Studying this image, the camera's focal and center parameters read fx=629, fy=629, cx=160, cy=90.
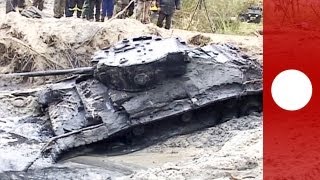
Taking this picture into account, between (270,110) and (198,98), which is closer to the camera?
(270,110)

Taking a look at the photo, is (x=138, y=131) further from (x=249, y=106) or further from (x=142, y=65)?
(x=249, y=106)

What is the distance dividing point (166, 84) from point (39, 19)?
4294mm

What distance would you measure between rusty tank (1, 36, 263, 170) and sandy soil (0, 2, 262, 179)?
0.60ft

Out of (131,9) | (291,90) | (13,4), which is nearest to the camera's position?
(291,90)

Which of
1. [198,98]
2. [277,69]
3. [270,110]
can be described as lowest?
[198,98]

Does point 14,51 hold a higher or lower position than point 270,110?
lower

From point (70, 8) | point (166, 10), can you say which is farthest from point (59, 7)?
point (166, 10)

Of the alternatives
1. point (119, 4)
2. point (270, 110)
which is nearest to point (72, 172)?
point (270, 110)

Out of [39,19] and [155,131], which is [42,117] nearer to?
[155,131]

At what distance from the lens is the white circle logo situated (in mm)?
1952

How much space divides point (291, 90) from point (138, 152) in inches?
188

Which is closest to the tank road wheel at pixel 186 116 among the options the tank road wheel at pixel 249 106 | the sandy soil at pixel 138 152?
the sandy soil at pixel 138 152

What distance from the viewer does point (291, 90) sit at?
1.96 meters

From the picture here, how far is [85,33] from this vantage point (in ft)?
32.2
